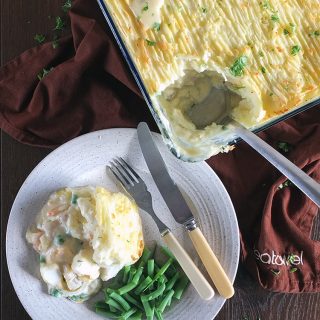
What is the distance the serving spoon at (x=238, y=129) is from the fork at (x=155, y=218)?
0.39m

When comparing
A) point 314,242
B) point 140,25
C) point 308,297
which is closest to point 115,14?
point 140,25

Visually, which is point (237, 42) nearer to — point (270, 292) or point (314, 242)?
point (314, 242)

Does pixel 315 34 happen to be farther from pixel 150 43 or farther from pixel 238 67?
pixel 150 43

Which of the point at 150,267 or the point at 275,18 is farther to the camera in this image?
the point at 150,267

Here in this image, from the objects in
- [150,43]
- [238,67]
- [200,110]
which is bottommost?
[200,110]

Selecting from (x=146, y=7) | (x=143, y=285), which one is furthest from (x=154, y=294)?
(x=146, y=7)

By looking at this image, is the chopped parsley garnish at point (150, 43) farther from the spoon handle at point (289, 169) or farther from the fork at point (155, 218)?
the fork at point (155, 218)

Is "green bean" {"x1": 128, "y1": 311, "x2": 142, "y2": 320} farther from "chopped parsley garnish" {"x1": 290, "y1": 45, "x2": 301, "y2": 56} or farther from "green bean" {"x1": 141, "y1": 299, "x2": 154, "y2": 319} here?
"chopped parsley garnish" {"x1": 290, "y1": 45, "x2": 301, "y2": 56}

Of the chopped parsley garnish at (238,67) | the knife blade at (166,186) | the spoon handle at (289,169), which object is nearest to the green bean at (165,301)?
the knife blade at (166,186)

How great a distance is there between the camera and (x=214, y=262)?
184 cm

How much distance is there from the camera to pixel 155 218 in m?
1.88

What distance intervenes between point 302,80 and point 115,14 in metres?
0.57

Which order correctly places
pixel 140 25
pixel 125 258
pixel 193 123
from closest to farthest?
pixel 140 25 < pixel 193 123 < pixel 125 258

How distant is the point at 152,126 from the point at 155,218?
35cm
